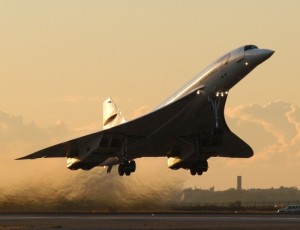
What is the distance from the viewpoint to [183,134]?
53.7 m

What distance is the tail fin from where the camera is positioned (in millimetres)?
63750

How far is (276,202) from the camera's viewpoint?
104 m

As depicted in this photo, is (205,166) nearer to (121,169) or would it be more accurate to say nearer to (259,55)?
(121,169)

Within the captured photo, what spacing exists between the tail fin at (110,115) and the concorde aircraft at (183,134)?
6.14 m

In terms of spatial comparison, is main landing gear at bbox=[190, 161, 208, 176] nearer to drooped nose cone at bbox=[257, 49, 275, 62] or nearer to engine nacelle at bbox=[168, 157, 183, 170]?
engine nacelle at bbox=[168, 157, 183, 170]

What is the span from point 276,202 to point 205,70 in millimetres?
60470

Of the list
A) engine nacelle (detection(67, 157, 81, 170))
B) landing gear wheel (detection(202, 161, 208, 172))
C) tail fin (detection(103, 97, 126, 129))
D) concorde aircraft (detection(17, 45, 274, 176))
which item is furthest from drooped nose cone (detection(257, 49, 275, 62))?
tail fin (detection(103, 97, 126, 129))

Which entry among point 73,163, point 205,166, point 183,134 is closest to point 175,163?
point 205,166

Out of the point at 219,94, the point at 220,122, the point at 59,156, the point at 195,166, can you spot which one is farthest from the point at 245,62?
the point at 59,156

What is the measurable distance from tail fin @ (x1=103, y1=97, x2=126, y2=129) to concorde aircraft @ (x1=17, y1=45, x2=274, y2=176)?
6.14m

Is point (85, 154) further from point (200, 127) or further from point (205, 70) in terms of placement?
point (205, 70)

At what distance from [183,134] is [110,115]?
41.6 ft

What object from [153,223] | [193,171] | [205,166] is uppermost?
[205,166]

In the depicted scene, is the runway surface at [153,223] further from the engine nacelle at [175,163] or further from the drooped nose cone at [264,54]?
the engine nacelle at [175,163]
